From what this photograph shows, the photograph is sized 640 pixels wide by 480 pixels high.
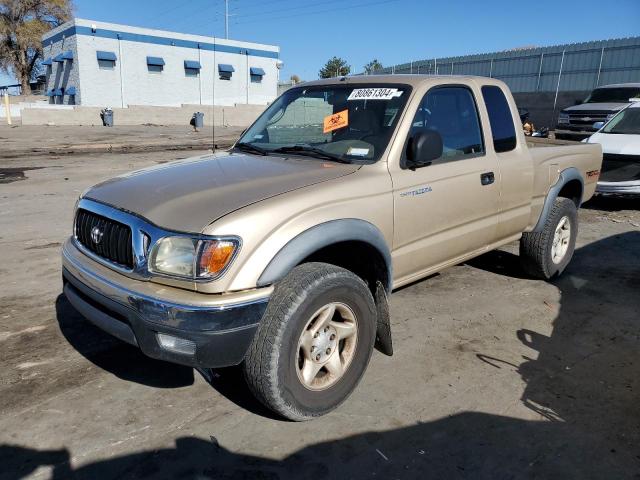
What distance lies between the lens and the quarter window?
432cm

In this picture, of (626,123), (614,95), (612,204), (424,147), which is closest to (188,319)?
(424,147)

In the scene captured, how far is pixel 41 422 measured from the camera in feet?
9.29

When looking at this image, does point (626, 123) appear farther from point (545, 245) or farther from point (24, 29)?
point (24, 29)

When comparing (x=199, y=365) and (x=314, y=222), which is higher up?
(x=314, y=222)

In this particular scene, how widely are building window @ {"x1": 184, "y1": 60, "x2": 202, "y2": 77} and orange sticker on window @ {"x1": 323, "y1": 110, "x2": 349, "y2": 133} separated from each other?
3875cm

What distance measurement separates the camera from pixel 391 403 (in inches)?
122

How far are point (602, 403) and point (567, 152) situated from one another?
114 inches

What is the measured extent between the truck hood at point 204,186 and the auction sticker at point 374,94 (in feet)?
2.06

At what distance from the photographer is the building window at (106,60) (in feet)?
116

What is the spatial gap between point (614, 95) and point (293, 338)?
1898 cm

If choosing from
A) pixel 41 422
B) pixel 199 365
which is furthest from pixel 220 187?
pixel 41 422

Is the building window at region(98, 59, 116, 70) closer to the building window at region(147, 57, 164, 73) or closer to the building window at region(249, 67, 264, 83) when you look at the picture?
the building window at region(147, 57, 164, 73)

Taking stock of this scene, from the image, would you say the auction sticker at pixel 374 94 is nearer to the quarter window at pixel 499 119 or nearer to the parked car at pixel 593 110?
the quarter window at pixel 499 119

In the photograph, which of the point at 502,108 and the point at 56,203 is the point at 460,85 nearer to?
the point at 502,108
